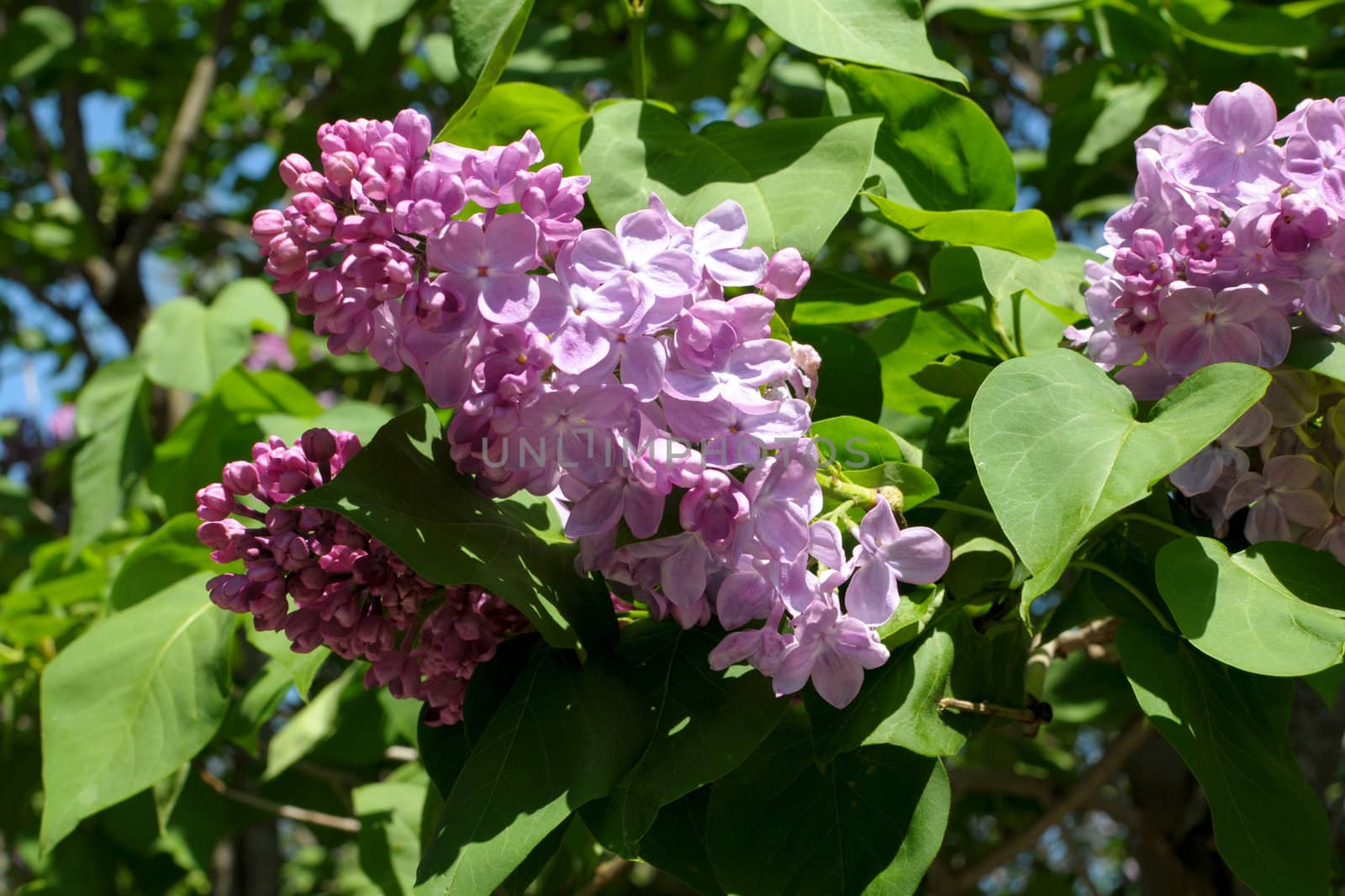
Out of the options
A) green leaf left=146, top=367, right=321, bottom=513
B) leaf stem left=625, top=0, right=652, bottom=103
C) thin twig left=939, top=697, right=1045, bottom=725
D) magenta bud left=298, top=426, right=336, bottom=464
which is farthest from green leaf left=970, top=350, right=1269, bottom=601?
green leaf left=146, top=367, right=321, bottom=513

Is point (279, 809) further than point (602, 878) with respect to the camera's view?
Yes

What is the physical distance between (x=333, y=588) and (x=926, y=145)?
2.05 feet

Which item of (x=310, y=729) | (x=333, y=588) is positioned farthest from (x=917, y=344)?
(x=310, y=729)

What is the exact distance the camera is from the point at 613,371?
27.6 inches

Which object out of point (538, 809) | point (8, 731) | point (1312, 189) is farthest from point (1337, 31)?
point (8, 731)

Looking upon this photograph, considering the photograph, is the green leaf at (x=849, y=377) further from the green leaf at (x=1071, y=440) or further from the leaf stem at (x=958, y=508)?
the green leaf at (x=1071, y=440)

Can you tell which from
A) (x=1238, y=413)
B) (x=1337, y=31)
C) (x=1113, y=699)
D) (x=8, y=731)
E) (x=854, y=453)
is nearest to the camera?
(x=1238, y=413)

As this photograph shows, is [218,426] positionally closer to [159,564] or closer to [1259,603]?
A: [159,564]

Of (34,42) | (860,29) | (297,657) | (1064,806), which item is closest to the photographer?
(860,29)

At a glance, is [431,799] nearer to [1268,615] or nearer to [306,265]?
[306,265]

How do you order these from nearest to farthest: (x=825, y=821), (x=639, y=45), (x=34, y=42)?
(x=825, y=821) → (x=639, y=45) → (x=34, y=42)

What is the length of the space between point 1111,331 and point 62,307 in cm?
280

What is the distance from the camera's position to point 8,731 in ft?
5.89

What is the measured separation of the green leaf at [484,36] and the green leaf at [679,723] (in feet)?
1.31
